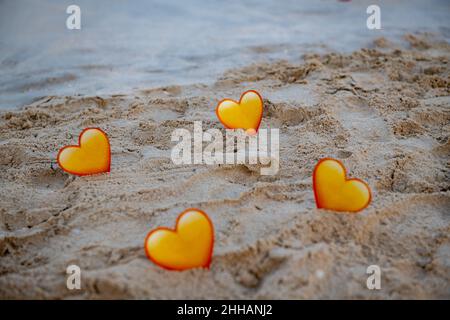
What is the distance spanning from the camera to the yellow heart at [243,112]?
1.82 metres

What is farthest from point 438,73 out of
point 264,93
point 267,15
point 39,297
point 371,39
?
point 39,297

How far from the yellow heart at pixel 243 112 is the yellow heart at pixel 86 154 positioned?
0.51 meters

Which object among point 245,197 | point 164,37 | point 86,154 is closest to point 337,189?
point 245,197

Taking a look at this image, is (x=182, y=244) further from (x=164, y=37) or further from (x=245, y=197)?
(x=164, y=37)

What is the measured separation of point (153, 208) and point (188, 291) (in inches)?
15.4

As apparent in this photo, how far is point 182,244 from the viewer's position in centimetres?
115

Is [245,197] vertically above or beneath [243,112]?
beneath

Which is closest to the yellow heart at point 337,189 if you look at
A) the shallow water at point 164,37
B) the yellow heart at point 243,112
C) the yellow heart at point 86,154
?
the yellow heart at point 243,112

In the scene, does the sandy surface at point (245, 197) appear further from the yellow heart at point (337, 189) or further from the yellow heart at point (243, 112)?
the yellow heart at point (243, 112)

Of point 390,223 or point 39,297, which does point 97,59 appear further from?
point 390,223

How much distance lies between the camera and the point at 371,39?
3.16 metres

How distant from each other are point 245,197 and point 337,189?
318mm

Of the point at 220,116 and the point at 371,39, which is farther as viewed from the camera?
the point at 371,39

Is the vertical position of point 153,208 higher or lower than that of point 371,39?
lower
